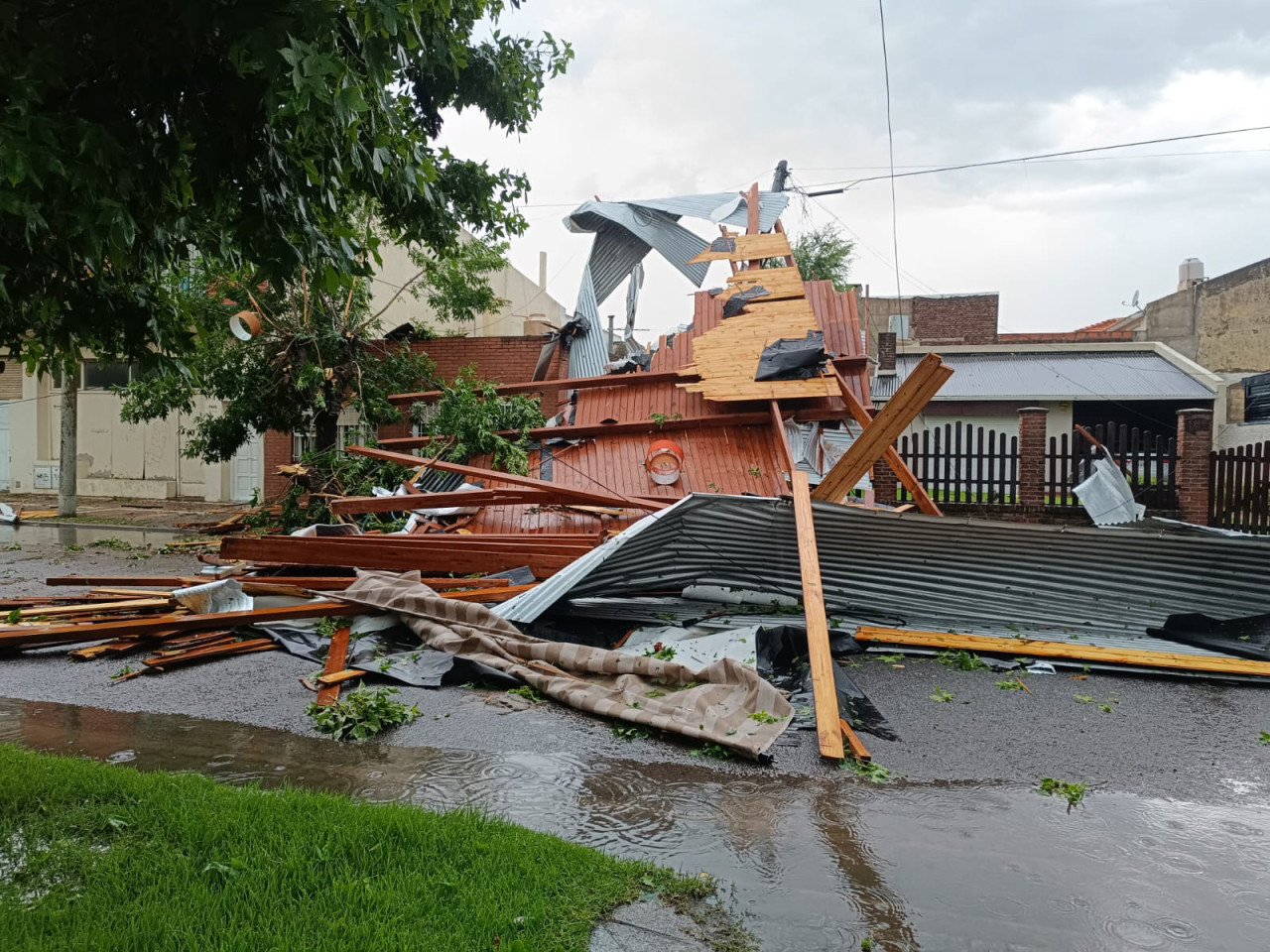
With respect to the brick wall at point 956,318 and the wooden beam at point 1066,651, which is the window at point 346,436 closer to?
the wooden beam at point 1066,651

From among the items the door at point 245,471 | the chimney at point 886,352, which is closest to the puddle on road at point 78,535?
the door at point 245,471

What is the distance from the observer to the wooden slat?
12.9m

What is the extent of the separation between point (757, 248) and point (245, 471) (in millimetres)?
14229

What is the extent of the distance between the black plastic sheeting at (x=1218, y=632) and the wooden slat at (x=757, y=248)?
8153 mm

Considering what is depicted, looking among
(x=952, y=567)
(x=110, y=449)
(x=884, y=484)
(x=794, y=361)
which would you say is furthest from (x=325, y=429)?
(x=110, y=449)

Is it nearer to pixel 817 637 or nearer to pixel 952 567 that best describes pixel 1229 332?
pixel 952 567

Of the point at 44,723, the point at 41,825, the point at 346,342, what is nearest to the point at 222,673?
the point at 44,723

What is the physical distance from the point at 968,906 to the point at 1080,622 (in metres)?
4.54

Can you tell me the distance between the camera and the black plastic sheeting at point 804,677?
491cm

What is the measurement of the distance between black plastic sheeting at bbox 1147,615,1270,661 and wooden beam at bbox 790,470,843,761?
301 centimetres

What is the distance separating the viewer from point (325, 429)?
13.7 meters

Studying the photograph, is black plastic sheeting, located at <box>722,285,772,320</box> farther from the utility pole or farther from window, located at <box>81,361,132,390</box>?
window, located at <box>81,361,132,390</box>

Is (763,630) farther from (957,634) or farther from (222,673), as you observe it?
(222,673)

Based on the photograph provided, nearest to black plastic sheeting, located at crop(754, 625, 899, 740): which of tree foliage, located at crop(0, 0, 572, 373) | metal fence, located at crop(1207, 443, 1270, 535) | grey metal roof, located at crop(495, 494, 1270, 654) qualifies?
grey metal roof, located at crop(495, 494, 1270, 654)
